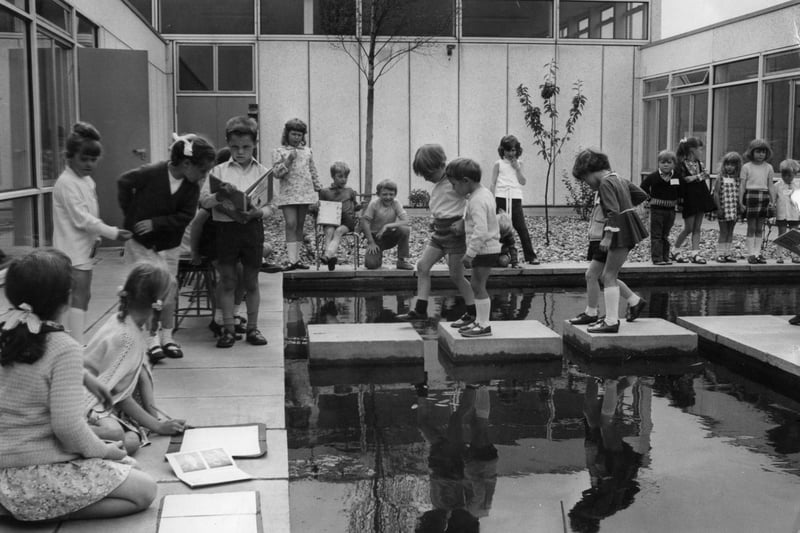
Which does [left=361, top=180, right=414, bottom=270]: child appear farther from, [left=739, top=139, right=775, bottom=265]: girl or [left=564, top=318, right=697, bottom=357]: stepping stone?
[left=739, top=139, right=775, bottom=265]: girl

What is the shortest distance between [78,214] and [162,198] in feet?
1.99

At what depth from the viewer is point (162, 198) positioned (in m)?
6.21

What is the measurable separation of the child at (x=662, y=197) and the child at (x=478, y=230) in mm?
5458

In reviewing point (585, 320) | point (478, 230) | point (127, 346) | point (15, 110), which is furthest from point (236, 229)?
point (15, 110)

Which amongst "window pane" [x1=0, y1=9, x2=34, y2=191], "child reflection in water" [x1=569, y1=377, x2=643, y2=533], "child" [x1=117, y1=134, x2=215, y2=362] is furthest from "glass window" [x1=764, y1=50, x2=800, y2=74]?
"child" [x1=117, y1=134, x2=215, y2=362]

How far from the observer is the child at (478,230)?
7.16m

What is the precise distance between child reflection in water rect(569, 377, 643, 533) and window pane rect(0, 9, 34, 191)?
6.10 metres

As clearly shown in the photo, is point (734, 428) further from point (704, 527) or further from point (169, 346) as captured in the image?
point (169, 346)

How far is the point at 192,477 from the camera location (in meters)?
4.14

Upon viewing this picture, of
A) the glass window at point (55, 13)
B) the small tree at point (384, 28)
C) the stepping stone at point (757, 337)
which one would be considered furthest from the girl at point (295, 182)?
the small tree at point (384, 28)

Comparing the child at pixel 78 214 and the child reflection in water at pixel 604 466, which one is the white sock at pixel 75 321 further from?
the child reflection in water at pixel 604 466

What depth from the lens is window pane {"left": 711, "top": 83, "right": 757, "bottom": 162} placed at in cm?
1878

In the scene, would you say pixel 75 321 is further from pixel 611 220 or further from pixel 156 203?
pixel 611 220

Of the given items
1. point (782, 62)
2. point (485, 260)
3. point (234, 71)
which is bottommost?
point (485, 260)
